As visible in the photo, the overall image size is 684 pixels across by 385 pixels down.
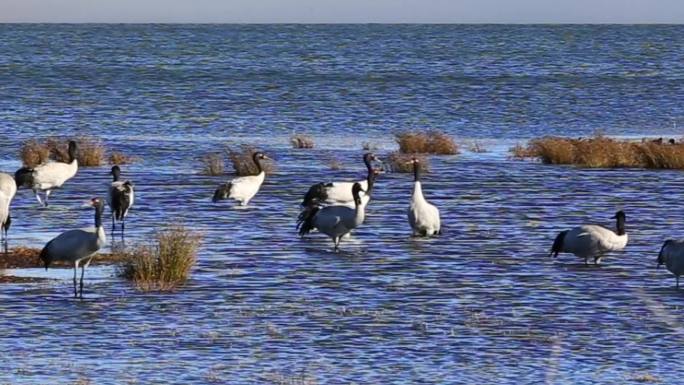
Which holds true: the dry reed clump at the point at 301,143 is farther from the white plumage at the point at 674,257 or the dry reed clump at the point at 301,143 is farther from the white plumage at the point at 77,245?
the white plumage at the point at 77,245

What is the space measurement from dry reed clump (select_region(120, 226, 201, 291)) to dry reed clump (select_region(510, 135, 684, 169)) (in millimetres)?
20731

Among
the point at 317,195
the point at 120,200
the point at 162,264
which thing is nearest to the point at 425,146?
the point at 317,195

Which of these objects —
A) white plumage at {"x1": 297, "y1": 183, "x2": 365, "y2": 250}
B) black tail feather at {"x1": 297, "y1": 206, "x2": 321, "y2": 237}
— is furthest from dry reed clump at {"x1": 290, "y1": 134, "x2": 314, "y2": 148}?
white plumage at {"x1": 297, "y1": 183, "x2": 365, "y2": 250}

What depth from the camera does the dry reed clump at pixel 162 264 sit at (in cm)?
2002

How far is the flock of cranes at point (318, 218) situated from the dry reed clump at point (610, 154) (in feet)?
37.2

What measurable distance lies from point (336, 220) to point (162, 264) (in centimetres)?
468

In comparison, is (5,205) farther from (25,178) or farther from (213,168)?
(213,168)

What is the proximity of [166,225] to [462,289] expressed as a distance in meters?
7.77

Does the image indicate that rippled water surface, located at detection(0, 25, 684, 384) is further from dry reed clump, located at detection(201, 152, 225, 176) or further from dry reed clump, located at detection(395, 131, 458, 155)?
dry reed clump, located at detection(395, 131, 458, 155)

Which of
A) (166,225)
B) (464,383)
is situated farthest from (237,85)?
(464,383)

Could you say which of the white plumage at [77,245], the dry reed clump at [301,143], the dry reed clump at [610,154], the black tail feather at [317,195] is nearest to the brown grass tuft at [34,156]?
the dry reed clump at [301,143]

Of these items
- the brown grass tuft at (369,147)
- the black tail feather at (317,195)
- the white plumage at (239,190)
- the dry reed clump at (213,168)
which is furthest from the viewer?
the brown grass tuft at (369,147)

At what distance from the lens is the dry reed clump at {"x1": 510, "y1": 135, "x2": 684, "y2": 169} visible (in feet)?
128

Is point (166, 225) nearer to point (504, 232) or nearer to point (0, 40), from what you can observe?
point (504, 232)
